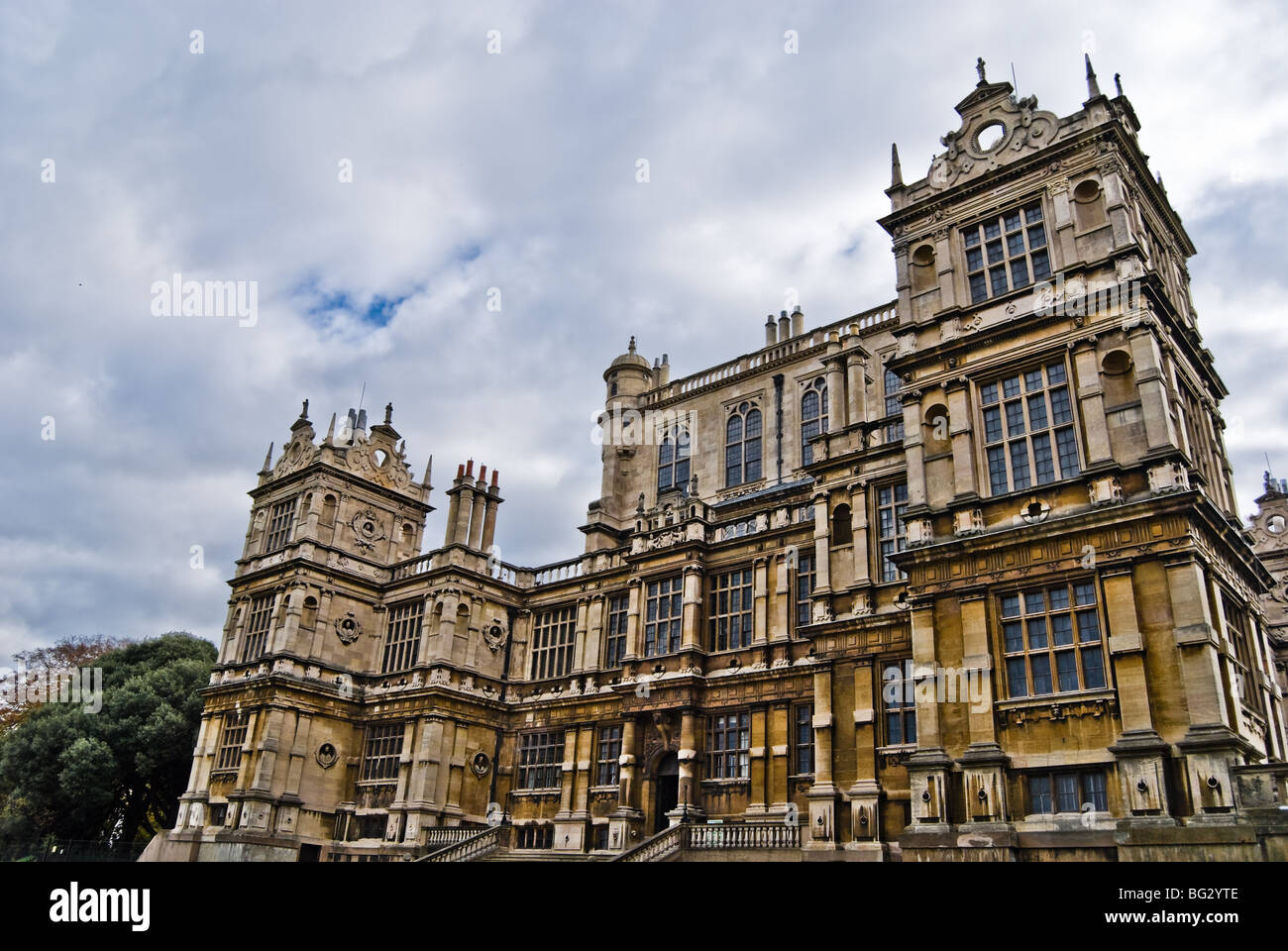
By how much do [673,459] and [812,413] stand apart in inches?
314

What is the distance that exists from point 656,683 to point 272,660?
717 inches

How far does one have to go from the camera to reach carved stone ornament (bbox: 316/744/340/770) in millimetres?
40344

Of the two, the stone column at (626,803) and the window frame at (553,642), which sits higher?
the window frame at (553,642)

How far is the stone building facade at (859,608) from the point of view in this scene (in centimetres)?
1984

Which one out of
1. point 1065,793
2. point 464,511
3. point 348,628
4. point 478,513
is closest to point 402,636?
point 348,628

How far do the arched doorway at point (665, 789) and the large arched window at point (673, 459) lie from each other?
51.8 feet

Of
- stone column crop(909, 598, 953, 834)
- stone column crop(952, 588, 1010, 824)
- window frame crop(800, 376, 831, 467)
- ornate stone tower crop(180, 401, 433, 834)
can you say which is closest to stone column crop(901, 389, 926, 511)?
stone column crop(909, 598, 953, 834)

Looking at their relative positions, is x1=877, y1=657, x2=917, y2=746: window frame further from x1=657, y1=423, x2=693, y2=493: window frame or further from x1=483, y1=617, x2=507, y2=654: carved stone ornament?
x1=483, y1=617, x2=507, y2=654: carved stone ornament

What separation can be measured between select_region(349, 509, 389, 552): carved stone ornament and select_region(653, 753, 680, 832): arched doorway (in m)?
20.0

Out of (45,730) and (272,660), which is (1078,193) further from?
(45,730)

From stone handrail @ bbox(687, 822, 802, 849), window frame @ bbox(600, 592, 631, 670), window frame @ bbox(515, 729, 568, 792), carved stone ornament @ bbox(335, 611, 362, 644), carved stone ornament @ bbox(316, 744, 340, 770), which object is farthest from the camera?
carved stone ornament @ bbox(335, 611, 362, 644)

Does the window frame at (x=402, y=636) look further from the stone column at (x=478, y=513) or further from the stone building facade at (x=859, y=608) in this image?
the stone column at (x=478, y=513)

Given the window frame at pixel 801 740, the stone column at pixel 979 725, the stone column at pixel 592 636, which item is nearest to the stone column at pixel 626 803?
the stone column at pixel 592 636
